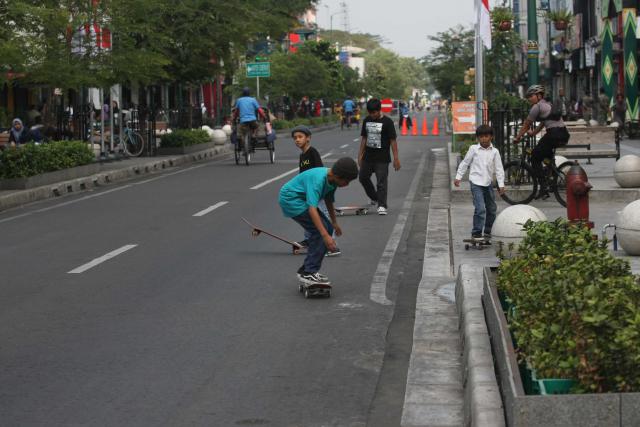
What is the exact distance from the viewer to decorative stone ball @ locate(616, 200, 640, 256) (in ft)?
37.4

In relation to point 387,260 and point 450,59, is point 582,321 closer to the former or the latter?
point 387,260

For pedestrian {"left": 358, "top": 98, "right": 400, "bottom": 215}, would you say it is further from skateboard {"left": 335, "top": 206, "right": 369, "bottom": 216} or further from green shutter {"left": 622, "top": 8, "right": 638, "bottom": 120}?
green shutter {"left": 622, "top": 8, "right": 638, "bottom": 120}

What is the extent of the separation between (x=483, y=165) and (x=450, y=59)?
60.4 m

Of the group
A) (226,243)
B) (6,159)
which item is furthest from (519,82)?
(226,243)

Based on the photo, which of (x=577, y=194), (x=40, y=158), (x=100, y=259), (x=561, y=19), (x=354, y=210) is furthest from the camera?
(x=561, y=19)

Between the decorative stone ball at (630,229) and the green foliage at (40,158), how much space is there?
1374 cm

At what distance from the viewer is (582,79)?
6556cm

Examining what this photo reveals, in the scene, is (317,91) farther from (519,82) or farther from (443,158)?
(443,158)

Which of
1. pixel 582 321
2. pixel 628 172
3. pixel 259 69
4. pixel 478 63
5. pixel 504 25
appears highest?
pixel 504 25

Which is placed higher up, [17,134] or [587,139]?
[17,134]

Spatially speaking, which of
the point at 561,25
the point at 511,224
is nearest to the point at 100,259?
the point at 511,224

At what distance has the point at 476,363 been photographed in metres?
6.49

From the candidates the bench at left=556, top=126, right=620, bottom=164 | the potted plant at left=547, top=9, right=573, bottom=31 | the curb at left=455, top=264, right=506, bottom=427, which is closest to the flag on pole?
the bench at left=556, top=126, right=620, bottom=164

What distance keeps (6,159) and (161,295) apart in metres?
12.6
